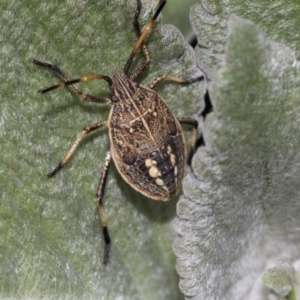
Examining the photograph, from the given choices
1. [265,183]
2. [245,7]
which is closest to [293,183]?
[265,183]

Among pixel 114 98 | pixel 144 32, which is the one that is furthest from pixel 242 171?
pixel 114 98

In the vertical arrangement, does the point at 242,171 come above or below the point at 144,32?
below

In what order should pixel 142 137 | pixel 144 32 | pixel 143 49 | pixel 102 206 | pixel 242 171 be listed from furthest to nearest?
pixel 142 137
pixel 102 206
pixel 143 49
pixel 144 32
pixel 242 171

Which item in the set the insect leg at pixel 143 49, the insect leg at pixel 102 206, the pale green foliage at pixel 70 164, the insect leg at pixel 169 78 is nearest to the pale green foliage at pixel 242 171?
the insect leg at pixel 169 78

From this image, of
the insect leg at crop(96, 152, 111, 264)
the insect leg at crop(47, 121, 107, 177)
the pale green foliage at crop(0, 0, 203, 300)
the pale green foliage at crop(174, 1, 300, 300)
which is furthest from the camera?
the insect leg at crop(96, 152, 111, 264)

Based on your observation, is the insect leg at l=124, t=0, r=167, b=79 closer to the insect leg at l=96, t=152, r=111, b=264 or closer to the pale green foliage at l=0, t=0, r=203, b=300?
the pale green foliage at l=0, t=0, r=203, b=300

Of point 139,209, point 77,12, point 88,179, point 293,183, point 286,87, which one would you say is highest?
point 77,12

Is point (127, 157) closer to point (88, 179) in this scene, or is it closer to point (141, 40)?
point (88, 179)

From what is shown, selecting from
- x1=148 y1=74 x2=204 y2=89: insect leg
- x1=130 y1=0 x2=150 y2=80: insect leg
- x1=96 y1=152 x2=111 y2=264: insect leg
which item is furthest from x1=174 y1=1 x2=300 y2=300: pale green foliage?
x1=96 y1=152 x2=111 y2=264: insect leg

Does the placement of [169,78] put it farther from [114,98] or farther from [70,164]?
[70,164]
